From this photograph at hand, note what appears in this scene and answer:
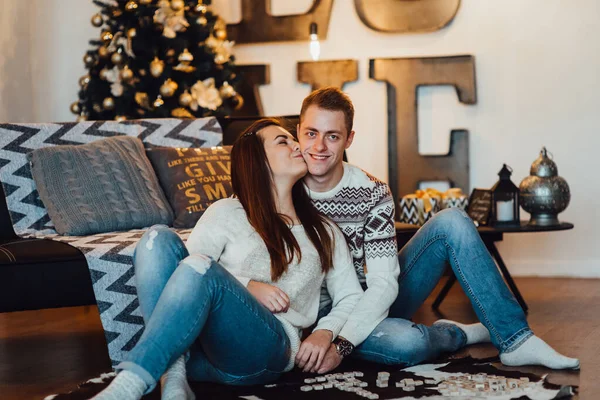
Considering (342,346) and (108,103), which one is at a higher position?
(108,103)

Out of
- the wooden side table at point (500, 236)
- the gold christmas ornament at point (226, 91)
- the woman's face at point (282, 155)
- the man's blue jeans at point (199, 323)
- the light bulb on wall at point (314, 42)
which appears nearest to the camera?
the man's blue jeans at point (199, 323)

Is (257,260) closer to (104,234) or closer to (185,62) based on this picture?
(104,234)

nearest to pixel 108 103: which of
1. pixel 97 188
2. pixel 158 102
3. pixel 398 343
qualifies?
pixel 158 102

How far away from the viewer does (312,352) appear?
7.61 ft

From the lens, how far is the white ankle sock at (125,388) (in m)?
1.86

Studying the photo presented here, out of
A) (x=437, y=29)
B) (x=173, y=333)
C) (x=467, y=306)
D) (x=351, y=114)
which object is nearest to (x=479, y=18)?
(x=437, y=29)

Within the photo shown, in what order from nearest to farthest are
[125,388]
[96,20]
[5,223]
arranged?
1. [125,388]
2. [5,223]
3. [96,20]

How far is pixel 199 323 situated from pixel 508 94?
3305 millimetres

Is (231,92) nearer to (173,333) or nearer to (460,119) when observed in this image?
(460,119)

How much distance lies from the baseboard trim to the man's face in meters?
2.74

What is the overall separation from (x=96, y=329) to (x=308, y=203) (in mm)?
1587

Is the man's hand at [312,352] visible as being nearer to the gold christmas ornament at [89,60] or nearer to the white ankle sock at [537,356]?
the white ankle sock at [537,356]

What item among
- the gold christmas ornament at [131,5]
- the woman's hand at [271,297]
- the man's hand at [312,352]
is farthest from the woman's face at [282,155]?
the gold christmas ornament at [131,5]

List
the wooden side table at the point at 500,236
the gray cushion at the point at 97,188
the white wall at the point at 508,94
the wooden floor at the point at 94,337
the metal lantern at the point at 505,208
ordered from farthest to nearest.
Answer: the white wall at the point at 508,94, the metal lantern at the point at 505,208, the wooden side table at the point at 500,236, the gray cushion at the point at 97,188, the wooden floor at the point at 94,337
